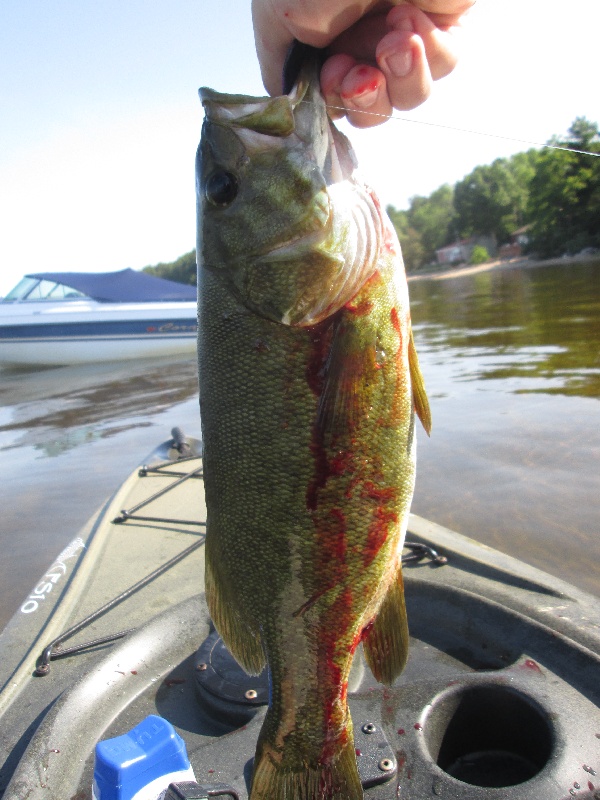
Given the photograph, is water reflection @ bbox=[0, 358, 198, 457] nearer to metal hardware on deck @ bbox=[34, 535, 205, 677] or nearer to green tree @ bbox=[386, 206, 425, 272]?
metal hardware on deck @ bbox=[34, 535, 205, 677]

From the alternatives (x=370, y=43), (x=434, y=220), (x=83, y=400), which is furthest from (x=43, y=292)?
(x=434, y=220)

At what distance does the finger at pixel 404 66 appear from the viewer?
189 centimetres

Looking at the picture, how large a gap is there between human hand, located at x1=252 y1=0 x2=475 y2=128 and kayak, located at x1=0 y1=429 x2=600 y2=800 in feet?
6.75

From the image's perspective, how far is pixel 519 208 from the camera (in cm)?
9962

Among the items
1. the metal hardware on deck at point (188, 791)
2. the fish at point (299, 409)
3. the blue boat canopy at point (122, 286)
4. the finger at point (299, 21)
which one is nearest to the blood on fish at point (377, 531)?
the fish at point (299, 409)

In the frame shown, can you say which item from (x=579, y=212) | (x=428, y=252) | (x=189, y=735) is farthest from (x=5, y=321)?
(x=428, y=252)

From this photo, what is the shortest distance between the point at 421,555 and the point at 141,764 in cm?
225

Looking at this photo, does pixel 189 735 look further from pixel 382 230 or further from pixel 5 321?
pixel 5 321

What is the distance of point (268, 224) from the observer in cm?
184

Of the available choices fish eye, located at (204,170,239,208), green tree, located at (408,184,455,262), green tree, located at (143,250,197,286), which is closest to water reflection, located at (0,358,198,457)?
fish eye, located at (204,170,239,208)

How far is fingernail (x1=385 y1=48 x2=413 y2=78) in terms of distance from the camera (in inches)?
74.5

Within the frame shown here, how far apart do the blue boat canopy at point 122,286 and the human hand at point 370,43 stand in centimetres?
1981

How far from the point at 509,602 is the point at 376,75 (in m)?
2.48

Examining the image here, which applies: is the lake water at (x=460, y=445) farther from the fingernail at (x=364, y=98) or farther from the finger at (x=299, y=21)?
the finger at (x=299, y=21)
